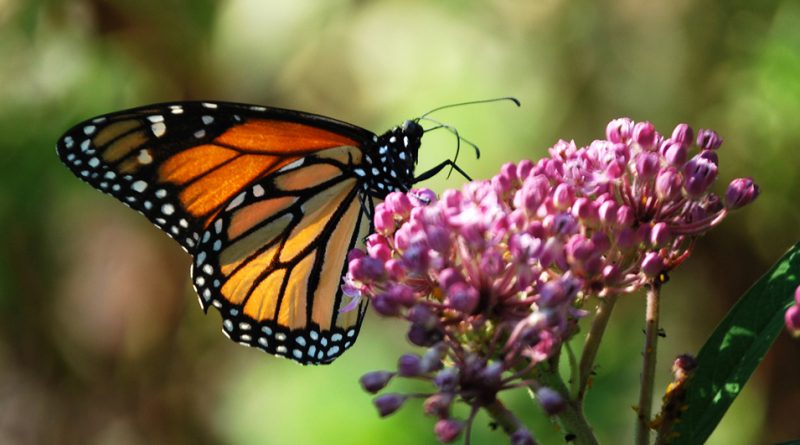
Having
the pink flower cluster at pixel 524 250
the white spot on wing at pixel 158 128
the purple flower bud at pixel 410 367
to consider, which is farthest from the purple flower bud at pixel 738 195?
the white spot on wing at pixel 158 128

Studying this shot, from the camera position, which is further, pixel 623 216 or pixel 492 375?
pixel 623 216

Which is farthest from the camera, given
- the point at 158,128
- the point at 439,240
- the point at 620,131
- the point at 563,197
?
the point at 158,128

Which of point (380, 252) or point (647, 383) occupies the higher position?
point (380, 252)

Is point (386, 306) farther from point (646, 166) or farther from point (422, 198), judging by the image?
point (646, 166)

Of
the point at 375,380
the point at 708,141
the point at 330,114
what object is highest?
the point at 330,114

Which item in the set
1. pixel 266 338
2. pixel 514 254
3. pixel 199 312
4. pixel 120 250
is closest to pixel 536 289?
pixel 514 254

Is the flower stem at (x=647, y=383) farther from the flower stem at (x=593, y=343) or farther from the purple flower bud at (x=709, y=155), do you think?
the purple flower bud at (x=709, y=155)

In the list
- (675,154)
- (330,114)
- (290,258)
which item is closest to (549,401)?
(675,154)
